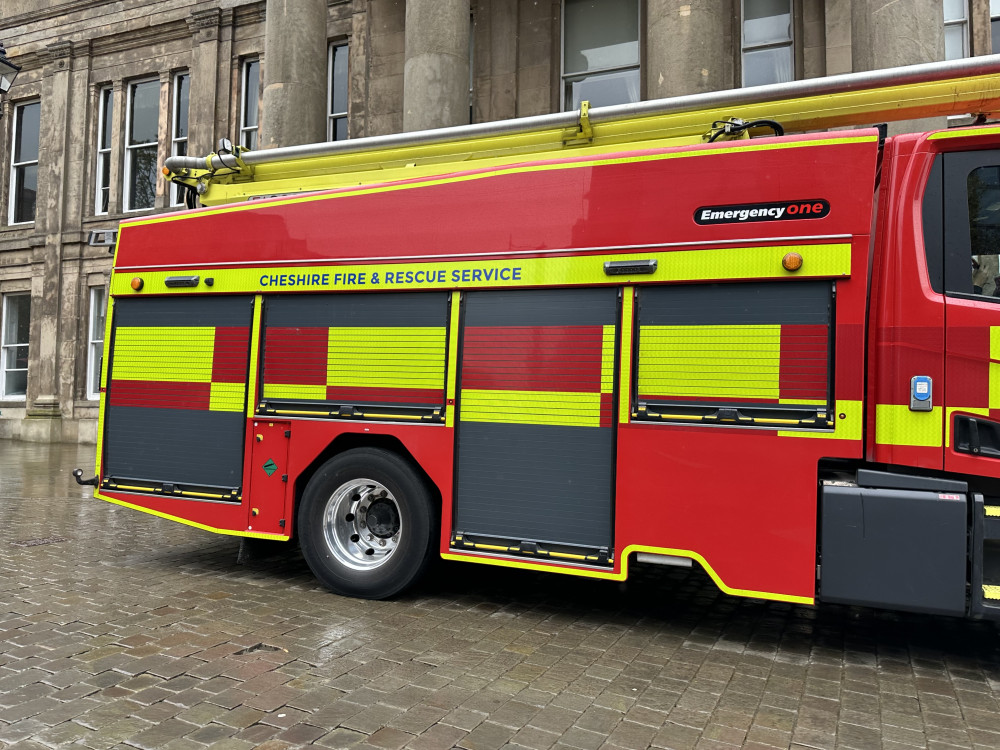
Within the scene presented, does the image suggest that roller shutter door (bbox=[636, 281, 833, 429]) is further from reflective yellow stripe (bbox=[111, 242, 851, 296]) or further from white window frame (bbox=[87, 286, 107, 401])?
white window frame (bbox=[87, 286, 107, 401])

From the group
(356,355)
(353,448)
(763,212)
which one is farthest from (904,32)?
(353,448)

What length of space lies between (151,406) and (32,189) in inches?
767

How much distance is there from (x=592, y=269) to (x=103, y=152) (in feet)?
66.1

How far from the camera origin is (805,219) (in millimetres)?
4578

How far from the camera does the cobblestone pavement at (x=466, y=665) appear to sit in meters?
3.56

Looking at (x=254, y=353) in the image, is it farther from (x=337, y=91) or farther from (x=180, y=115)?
(x=180, y=115)

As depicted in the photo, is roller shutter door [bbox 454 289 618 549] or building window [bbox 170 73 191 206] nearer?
roller shutter door [bbox 454 289 618 549]

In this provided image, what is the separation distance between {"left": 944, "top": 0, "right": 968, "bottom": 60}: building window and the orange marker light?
10920 mm

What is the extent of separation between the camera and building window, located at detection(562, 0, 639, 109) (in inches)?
587

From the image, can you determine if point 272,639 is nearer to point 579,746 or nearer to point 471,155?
point 579,746

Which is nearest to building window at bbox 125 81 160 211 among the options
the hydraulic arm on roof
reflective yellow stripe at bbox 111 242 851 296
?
the hydraulic arm on roof

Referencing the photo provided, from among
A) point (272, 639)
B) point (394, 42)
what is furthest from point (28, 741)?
point (394, 42)

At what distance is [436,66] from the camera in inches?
→ 492

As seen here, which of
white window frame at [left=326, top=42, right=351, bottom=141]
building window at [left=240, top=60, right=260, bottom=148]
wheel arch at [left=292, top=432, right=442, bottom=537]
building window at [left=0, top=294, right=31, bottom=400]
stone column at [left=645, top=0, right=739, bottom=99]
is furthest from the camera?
building window at [left=0, top=294, right=31, bottom=400]
